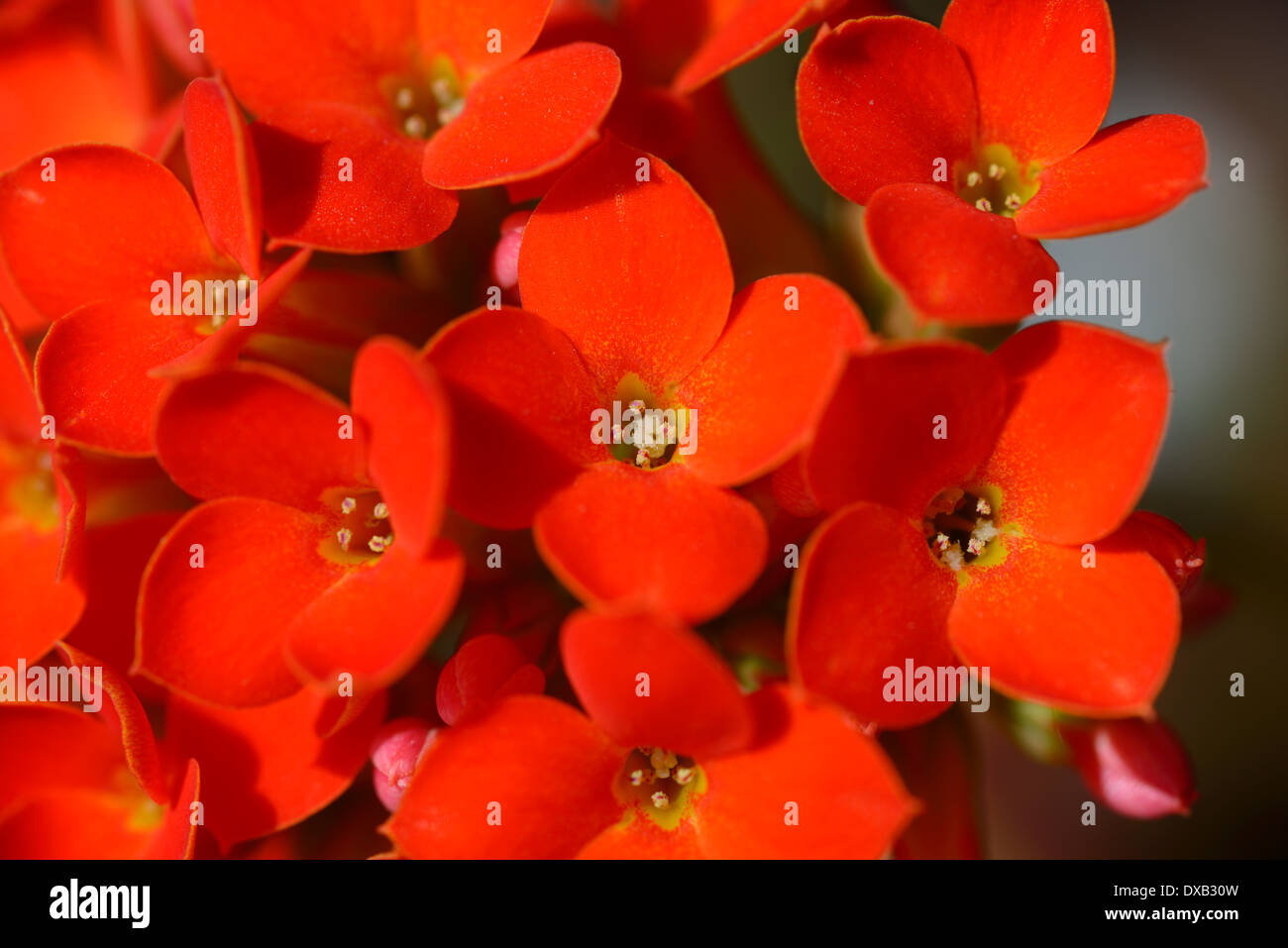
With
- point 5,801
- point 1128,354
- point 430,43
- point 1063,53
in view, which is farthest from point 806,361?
point 5,801

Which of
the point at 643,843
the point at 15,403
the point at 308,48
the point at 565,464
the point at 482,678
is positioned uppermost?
the point at 308,48

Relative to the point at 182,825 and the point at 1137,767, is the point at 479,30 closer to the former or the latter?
the point at 182,825

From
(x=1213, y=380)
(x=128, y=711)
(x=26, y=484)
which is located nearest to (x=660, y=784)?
(x=128, y=711)

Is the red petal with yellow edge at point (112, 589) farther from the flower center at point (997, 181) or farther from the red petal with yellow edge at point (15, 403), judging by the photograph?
the flower center at point (997, 181)

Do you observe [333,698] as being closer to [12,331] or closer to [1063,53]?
[12,331]

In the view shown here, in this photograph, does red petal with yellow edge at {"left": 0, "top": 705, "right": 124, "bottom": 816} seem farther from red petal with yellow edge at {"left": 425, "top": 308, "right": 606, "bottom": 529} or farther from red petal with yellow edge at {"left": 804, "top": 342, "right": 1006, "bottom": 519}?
red petal with yellow edge at {"left": 804, "top": 342, "right": 1006, "bottom": 519}

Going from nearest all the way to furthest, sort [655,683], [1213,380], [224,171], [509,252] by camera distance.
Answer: [655,683] < [224,171] < [509,252] < [1213,380]

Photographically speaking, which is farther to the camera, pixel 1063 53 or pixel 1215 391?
pixel 1215 391
